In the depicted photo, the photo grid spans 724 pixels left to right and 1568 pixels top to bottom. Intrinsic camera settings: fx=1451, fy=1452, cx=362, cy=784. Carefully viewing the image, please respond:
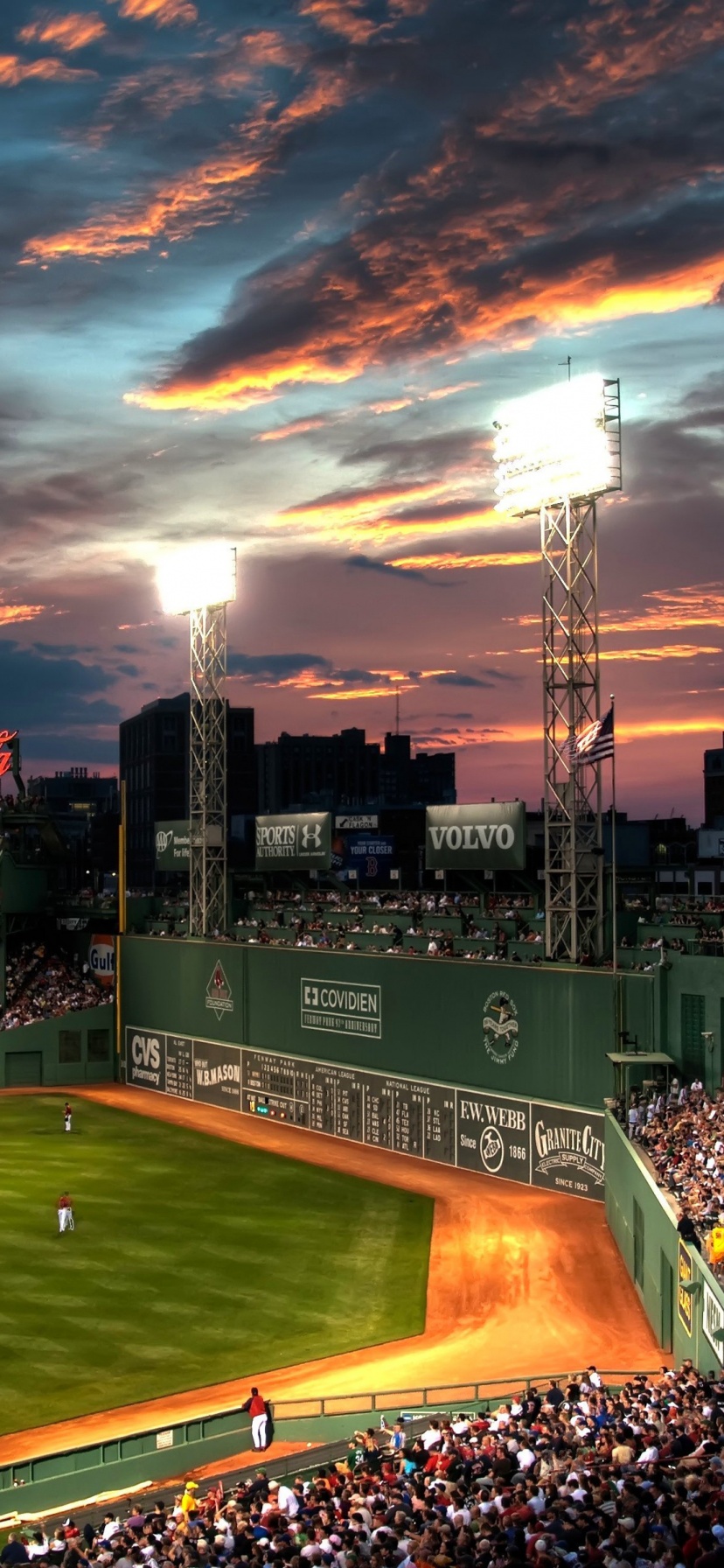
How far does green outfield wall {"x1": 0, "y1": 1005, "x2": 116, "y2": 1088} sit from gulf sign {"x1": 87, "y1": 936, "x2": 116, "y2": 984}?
173cm

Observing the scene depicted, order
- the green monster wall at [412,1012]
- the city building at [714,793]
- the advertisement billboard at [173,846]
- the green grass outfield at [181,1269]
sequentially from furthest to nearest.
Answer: the city building at [714,793] → the advertisement billboard at [173,846] → the green monster wall at [412,1012] → the green grass outfield at [181,1269]

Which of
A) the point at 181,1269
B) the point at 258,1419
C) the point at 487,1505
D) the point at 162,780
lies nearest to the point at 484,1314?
the point at 181,1269

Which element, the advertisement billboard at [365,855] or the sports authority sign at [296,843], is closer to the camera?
the sports authority sign at [296,843]

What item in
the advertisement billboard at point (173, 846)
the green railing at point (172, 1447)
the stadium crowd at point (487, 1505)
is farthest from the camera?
the advertisement billboard at point (173, 846)

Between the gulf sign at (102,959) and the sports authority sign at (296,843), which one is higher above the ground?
the sports authority sign at (296,843)

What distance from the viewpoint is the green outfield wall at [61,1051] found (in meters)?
57.0

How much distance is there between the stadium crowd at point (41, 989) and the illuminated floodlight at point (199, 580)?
16.4 metres

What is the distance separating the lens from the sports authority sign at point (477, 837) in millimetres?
42938

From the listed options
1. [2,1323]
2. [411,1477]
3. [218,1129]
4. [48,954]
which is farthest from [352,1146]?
[411,1477]

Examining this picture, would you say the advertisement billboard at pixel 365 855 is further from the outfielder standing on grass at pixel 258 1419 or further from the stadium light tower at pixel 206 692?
the outfielder standing on grass at pixel 258 1419

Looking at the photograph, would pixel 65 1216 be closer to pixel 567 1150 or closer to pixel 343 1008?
pixel 567 1150

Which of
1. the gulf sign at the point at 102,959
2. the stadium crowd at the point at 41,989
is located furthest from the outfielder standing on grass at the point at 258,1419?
the gulf sign at the point at 102,959

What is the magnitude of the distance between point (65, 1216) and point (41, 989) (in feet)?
92.0

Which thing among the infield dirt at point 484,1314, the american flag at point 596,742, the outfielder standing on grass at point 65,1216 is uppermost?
the american flag at point 596,742
